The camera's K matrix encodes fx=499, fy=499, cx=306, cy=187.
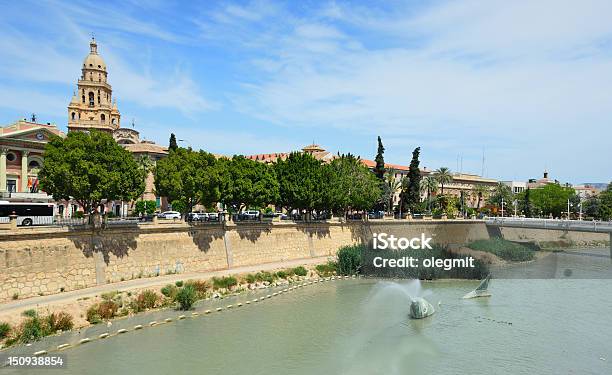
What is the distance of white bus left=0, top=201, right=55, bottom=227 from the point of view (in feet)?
132

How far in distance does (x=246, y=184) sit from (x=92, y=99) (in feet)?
178

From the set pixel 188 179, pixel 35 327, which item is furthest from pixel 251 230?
pixel 35 327

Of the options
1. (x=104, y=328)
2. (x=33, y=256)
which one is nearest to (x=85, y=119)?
Answer: (x=33, y=256)

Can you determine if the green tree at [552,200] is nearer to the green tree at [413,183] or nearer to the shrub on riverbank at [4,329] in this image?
the green tree at [413,183]

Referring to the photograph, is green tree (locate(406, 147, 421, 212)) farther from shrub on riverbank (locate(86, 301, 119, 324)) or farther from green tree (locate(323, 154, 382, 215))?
shrub on riverbank (locate(86, 301, 119, 324))

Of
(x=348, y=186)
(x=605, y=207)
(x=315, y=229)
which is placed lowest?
(x=315, y=229)

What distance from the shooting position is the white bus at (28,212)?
1579 inches

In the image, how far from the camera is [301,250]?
63344 mm

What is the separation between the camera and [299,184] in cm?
6322

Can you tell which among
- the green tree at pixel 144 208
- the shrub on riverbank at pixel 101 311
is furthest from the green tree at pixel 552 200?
the shrub on riverbank at pixel 101 311

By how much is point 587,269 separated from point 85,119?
284 feet

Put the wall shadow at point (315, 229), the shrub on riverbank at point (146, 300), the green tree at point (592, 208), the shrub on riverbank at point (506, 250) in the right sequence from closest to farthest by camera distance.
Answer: the shrub on riverbank at point (146, 300) < the wall shadow at point (315, 229) < the shrub on riverbank at point (506, 250) < the green tree at point (592, 208)

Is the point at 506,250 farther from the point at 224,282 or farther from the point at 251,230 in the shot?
the point at 224,282

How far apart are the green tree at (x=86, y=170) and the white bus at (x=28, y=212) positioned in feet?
13.4
